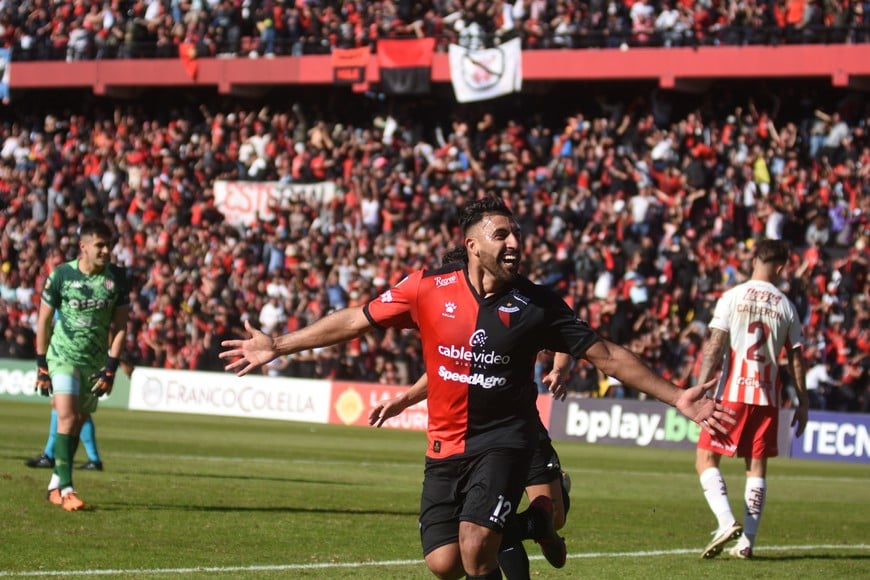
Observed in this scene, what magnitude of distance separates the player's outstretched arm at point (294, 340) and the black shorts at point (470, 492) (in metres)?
0.81

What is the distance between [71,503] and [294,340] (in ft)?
19.2

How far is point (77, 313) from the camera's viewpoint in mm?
13055

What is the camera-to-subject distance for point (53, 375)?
1295 cm

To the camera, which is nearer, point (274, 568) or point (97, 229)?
point (274, 568)

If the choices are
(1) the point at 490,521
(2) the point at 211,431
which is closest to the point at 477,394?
(1) the point at 490,521

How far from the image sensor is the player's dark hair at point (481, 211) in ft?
24.7

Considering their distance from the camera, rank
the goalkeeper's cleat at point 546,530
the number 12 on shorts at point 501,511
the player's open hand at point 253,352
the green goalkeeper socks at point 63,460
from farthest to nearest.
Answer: the green goalkeeper socks at point 63,460 < the goalkeeper's cleat at point 546,530 < the number 12 on shorts at point 501,511 < the player's open hand at point 253,352

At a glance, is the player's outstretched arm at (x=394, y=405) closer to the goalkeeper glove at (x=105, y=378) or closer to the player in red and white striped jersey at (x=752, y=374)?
the player in red and white striped jersey at (x=752, y=374)

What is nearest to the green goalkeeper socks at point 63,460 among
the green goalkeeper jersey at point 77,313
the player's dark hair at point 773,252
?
the green goalkeeper jersey at point 77,313

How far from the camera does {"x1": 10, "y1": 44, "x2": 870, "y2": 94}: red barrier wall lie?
100 feet

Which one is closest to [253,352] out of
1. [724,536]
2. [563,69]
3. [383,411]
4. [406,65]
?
[383,411]

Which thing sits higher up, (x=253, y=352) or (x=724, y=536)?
(x=253, y=352)

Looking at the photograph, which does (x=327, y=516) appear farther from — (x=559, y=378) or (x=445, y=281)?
(x=445, y=281)

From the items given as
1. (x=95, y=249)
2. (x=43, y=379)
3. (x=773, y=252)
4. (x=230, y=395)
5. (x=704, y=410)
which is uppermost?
(x=773, y=252)
